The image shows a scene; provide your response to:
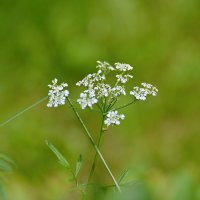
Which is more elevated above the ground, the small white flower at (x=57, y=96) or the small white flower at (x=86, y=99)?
the small white flower at (x=57, y=96)

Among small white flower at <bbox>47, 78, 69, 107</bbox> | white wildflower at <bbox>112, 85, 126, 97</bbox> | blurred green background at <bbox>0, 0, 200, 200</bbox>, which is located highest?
blurred green background at <bbox>0, 0, 200, 200</bbox>

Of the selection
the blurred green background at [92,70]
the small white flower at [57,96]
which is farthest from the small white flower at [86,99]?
the blurred green background at [92,70]

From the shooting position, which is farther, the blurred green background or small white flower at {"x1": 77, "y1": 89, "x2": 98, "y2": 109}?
the blurred green background

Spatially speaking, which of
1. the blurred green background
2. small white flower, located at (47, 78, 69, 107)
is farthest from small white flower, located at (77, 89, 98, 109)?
the blurred green background

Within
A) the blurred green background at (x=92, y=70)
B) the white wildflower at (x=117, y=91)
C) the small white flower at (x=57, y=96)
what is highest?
the blurred green background at (x=92, y=70)

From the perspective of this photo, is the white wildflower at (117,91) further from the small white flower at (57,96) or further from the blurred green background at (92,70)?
the blurred green background at (92,70)

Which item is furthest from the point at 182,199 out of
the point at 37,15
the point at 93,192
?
the point at 37,15

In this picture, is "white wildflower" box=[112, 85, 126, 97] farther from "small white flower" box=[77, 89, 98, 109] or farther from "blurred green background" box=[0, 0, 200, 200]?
"blurred green background" box=[0, 0, 200, 200]

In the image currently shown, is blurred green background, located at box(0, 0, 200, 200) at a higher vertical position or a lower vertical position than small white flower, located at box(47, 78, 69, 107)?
higher

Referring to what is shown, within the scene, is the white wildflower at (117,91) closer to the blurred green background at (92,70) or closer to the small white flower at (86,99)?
the small white flower at (86,99)

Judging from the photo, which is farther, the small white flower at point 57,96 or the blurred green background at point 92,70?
the blurred green background at point 92,70
